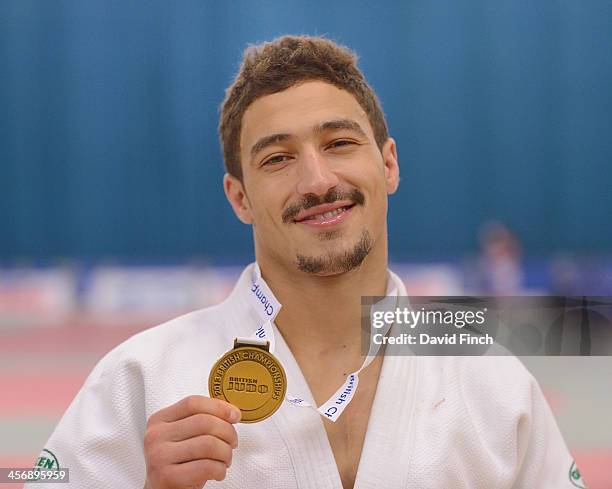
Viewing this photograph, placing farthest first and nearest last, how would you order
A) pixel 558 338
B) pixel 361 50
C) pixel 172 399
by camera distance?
1. pixel 361 50
2. pixel 558 338
3. pixel 172 399

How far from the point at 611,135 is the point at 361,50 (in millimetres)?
4576

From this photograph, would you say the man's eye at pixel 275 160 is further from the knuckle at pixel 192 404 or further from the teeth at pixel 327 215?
the knuckle at pixel 192 404

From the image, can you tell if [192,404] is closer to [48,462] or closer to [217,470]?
[217,470]

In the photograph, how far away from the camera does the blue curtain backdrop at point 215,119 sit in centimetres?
1295

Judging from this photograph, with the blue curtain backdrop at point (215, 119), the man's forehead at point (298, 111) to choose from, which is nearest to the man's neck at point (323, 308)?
the man's forehead at point (298, 111)

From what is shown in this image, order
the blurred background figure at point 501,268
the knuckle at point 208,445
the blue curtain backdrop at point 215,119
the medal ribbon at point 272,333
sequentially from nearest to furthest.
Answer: the knuckle at point 208,445, the medal ribbon at point 272,333, the blurred background figure at point 501,268, the blue curtain backdrop at point 215,119

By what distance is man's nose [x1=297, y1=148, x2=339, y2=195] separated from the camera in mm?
1803

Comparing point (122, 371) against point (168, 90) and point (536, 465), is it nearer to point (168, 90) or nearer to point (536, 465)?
point (536, 465)

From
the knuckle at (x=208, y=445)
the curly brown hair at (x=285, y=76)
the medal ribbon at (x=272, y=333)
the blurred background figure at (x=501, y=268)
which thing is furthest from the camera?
the blurred background figure at (x=501, y=268)

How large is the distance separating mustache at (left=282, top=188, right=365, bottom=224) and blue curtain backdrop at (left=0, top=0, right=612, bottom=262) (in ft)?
36.0

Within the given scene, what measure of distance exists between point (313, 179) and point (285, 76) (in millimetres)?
329

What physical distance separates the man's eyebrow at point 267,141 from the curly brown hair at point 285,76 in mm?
130

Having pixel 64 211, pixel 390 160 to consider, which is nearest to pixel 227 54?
pixel 64 211

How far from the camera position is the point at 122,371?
1.85 metres
